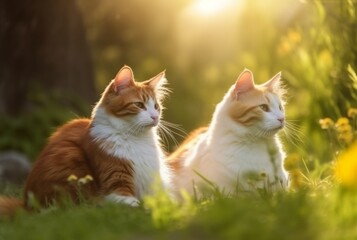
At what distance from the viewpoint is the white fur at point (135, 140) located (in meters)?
5.53

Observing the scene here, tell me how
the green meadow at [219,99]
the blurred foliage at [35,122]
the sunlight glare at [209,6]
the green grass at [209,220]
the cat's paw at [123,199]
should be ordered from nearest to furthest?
the green grass at [209,220] < the green meadow at [219,99] < the cat's paw at [123,199] < the blurred foliage at [35,122] < the sunlight glare at [209,6]

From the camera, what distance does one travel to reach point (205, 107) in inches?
467

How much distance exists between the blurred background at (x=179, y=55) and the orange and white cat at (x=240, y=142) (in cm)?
62

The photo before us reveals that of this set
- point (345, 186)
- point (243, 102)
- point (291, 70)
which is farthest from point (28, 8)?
point (345, 186)

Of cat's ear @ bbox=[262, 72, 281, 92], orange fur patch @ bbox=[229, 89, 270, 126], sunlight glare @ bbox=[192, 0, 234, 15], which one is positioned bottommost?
orange fur patch @ bbox=[229, 89, 270, 126]

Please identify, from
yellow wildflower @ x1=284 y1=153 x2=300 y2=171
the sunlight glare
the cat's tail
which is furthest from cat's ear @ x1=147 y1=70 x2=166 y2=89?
the sunlight glare

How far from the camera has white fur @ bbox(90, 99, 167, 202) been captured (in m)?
5.53

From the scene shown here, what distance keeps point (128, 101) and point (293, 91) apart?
4464 millimetres

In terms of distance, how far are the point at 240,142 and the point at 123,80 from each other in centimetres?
85

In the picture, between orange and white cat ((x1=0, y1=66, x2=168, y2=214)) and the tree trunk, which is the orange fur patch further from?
the tree trunk

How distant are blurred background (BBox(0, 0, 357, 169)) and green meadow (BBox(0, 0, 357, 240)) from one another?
0.02 metres

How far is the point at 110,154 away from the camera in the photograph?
5.48 metres

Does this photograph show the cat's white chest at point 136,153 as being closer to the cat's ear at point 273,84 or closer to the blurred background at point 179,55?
the cat's ear at point 273,84

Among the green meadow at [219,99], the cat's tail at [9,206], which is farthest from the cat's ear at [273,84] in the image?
the cat's tail at [9,206]
